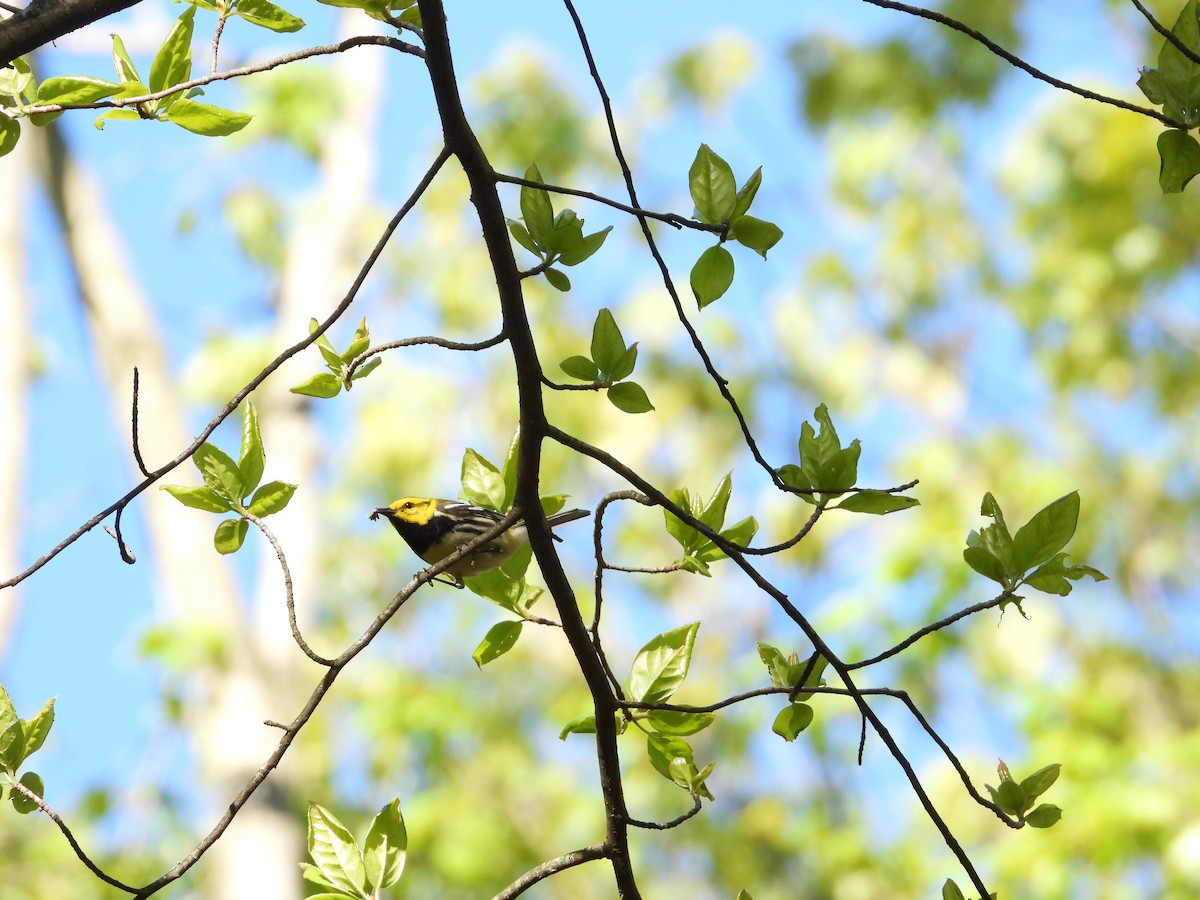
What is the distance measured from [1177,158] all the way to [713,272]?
57 centimetres

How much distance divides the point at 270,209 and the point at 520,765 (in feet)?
16.8

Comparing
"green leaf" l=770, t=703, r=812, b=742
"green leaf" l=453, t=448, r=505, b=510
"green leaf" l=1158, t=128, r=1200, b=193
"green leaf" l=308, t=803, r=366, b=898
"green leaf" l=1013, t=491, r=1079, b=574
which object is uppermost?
"green leaf" l=1158, t=128, r=1200, b=193

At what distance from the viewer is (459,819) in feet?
26.0

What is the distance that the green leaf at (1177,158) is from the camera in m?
1.46

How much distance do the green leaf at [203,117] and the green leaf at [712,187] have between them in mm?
530

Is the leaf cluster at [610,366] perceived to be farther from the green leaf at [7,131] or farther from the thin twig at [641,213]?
the green leaf at [7,131]

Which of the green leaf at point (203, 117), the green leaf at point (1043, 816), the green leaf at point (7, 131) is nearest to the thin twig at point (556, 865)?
the green leaf at point (1043, 816)

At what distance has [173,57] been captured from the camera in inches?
55.7

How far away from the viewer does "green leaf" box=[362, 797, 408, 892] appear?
1479 mm

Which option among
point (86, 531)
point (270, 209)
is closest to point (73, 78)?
point (86, 531)

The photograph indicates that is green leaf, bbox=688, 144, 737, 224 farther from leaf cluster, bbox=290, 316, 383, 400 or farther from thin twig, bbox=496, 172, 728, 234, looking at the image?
leaf cluster, bbox=290, 316, 383, 400

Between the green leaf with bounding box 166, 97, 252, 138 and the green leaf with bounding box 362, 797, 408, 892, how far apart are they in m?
0.83

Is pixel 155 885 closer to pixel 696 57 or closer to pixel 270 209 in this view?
pixel 270 209

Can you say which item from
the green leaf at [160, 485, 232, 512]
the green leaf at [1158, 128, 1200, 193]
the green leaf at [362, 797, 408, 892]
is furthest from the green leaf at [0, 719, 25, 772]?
the green leaf at [1158, 128, 1200, 193]
